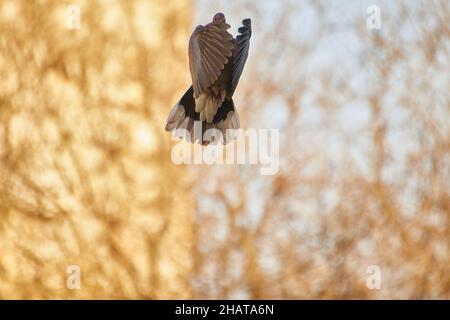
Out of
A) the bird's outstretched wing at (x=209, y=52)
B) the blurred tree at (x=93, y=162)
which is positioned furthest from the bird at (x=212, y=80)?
the blurred tree at (x=93, y=162)

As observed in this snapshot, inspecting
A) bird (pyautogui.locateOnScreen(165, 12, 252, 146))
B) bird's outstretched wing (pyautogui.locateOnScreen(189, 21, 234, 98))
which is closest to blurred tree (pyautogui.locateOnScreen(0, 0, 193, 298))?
bird (pyautogui.locateOnScreen(165, 12, 252, 146))

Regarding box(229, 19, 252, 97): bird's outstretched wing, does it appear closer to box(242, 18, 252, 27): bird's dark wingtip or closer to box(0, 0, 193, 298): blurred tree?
box(242, 18, 252, 27): bird's dark wingtip

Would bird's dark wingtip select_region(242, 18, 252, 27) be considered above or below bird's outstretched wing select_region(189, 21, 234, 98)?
above

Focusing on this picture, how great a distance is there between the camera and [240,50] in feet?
8.73

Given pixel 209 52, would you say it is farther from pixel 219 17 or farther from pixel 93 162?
pixel 93 162

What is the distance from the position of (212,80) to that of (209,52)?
10cm

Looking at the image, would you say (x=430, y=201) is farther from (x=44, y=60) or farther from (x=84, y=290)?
(x=44, y=60)

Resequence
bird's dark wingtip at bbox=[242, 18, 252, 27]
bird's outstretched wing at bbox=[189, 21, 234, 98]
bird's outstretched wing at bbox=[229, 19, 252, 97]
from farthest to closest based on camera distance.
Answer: bird's dark wingtip at bbox=[242, 18, 252, 27] → bird's outstretched wing at bbox=[229, 19, 252, 97] → bird's outstretched wing at bbox=[189, 21, 234, 98]

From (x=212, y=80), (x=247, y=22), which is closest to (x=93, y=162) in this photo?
(x=212, y=80)

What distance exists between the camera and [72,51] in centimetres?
291

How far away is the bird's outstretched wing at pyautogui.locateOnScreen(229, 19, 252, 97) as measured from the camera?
2.63 meters
